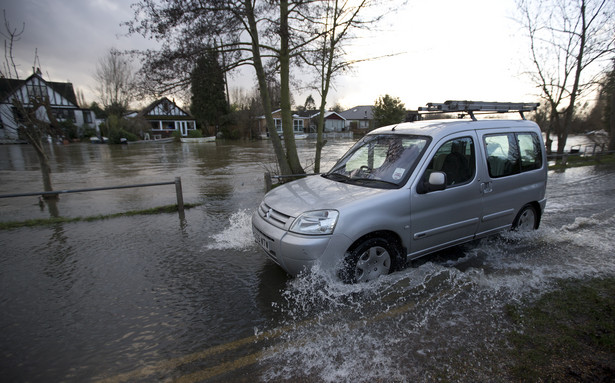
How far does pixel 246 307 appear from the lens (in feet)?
11.7

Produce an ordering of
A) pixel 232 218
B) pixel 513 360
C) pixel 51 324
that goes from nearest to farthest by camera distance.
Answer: pixel 513 360 → pixel 51 324 → pixel 232 218

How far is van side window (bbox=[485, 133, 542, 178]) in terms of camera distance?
4496 mm

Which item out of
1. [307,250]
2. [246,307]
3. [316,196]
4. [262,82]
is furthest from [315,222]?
[262,82]

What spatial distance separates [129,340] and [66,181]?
14.9 metres

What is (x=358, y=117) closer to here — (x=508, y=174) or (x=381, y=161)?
(x=508, y=174)

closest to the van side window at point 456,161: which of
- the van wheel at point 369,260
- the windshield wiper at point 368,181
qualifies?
the windshield wiper at point 368,181

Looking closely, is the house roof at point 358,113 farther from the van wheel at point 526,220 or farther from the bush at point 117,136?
the van wheel at point 526,220

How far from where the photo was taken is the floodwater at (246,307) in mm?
2625

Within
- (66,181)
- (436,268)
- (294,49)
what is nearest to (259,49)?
(294,49)

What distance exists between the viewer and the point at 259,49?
957 cm

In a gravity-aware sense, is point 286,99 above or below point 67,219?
above

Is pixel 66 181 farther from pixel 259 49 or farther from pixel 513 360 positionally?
pixel 513 360

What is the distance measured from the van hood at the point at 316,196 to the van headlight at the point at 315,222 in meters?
0.06

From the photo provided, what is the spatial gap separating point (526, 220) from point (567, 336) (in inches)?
115
